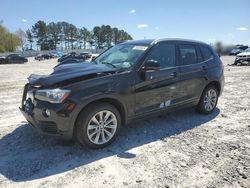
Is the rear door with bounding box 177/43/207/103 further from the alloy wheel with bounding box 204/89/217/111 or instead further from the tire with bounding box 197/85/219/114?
the alloy wheel with bounding box 204/89/217/111

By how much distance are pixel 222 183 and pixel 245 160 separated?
865 millimetres

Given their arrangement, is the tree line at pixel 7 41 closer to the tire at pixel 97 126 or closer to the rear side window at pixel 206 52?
the rear side window at pixel 206 52

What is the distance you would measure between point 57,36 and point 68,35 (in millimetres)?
5903

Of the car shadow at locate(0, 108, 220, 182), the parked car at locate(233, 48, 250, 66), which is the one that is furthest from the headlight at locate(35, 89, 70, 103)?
the parked car at locate(233, 48, 250, 66)

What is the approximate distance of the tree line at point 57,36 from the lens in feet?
273

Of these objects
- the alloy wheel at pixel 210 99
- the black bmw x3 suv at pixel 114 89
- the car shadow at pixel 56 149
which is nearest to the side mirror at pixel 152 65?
the black bmw x3 suv at pixel 114 89

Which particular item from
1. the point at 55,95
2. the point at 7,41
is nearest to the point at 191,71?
the point at 55,95

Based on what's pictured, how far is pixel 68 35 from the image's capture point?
341 ft

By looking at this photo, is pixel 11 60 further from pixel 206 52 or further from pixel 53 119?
pixel 53 119

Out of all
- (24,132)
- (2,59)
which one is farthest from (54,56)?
(24,132)

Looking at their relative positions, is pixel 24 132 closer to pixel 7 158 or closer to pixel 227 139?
pixel 7 158

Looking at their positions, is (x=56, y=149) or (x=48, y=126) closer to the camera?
(x=48, y=126)

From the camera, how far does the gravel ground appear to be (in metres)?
3.61

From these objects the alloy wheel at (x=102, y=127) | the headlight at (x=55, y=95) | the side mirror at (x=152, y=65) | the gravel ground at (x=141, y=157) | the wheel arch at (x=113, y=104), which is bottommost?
the gravel ground at (x=141, y=157)
